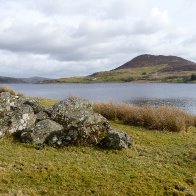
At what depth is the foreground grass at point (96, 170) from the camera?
12320 millimetres

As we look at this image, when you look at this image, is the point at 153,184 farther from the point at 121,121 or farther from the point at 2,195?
the point at 121,121

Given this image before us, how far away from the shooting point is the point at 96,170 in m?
14.1

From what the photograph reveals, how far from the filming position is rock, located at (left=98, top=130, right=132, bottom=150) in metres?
17.4

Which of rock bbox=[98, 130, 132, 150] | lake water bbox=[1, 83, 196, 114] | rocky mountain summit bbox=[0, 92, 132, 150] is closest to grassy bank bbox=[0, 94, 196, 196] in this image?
rock bbox=[98, 130, 132, 150]

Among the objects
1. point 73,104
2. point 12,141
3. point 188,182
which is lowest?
point 188,182

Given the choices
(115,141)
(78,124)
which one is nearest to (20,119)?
(78,124)

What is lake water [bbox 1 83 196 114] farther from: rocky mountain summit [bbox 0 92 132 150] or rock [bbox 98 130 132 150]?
rock [bbox 98 130 132 150]

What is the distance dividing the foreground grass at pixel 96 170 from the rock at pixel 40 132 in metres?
0.53

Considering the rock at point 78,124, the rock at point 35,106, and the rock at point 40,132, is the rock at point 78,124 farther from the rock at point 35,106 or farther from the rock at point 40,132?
the rock at point 35,106

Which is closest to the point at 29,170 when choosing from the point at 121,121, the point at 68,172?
the point at 68,172

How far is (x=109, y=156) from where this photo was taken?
16250 mm

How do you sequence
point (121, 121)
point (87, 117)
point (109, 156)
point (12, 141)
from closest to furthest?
1. point (109, 156)
2. point (12, 141)
3. point (87, 117)
4. point (121, 121)

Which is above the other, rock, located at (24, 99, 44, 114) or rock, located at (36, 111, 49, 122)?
rock, located at (24, 99, 44, 114)

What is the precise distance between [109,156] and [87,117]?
126 inches
